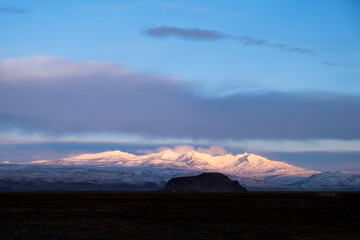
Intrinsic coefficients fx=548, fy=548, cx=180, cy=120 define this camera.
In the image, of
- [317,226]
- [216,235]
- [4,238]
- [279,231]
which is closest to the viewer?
[4,238]

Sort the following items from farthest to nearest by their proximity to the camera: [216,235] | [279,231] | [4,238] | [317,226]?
[317,226] < [279,231] < [216,235] < [4,238]

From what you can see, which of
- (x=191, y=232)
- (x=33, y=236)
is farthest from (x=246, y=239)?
(x=33, y=236)

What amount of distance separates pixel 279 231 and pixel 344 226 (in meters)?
7.84

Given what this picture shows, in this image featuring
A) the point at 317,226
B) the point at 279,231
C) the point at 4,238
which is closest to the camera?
the point at 4,238

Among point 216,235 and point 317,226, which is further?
point 317,226

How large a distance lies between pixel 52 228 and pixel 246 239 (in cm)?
1550

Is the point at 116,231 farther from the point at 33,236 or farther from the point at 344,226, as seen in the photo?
the point at 344,226

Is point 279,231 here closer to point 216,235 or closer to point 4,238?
point 216,235

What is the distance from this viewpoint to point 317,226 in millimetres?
43594

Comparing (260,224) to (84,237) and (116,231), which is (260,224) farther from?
(84,237)

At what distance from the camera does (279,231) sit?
128 feet

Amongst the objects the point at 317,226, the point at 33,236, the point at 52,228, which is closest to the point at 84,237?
the point at 33,236

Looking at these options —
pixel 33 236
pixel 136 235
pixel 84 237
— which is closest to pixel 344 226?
pixel 136 235

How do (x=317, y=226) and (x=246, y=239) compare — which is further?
(x=317, y=226)
